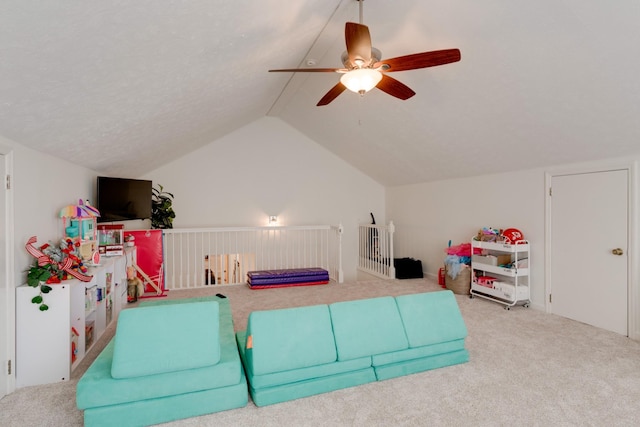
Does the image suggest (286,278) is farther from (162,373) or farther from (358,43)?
(358,43)

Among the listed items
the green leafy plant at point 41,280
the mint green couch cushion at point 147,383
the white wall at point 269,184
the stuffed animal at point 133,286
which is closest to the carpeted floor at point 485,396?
the mint green couch cushion at point 147,383

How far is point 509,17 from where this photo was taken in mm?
2568

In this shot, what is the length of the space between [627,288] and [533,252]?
3.31 ft

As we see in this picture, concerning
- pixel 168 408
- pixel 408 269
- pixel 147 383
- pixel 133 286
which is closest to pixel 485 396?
pixel 168 408

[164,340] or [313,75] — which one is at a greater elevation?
[313,75]

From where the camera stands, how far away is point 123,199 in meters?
4.41

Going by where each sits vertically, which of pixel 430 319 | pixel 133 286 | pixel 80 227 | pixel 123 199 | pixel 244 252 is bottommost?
pixel 133 286

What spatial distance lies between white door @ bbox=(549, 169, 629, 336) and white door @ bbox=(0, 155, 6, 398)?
520 cm

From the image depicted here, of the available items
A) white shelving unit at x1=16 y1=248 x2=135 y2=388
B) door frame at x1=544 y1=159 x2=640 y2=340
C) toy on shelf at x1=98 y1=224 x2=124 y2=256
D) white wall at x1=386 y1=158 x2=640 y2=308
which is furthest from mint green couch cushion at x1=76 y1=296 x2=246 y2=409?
white wall at x1=386 y1=158 x2=640 y2=308

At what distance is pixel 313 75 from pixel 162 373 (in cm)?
384

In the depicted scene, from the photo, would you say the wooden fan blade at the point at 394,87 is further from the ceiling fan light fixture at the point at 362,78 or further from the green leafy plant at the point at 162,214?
the green leafy plant at the point at 162,214

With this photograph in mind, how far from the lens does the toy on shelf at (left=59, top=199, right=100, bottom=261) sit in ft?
10.3

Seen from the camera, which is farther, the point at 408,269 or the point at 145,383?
the point at 408,269

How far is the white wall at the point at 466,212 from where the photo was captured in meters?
4.32
